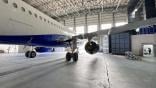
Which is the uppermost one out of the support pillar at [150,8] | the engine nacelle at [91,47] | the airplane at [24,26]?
the support pillar at [150,8]

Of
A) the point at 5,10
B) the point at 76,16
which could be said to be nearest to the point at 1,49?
the point at 76,16

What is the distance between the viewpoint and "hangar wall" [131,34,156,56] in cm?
1751

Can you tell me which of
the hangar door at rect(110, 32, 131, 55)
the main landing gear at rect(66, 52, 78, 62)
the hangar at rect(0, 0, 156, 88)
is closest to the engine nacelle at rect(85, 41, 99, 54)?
the hangar at rect(0, 0, 156, 88)

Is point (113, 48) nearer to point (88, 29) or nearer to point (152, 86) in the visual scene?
point (88, 29)

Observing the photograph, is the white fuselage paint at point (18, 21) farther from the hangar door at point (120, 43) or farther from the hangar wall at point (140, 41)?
the hangar door at point (120, 43)

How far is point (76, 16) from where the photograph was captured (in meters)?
33.8

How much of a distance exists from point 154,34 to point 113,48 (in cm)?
727

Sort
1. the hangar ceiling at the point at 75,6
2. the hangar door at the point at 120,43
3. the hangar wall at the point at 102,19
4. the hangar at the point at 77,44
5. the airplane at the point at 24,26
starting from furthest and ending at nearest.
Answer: the hangar wall at the point at 102,19, the hangar ceiling at the point at 75,6, the hangar door at the point at 120,43, the airplane at the point at 24,26, the hangar at the point at 77,44

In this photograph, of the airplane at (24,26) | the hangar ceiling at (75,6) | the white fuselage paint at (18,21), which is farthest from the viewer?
the hangar ceiling at (75,6)

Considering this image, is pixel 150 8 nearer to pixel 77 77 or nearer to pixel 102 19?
pixel 77 77

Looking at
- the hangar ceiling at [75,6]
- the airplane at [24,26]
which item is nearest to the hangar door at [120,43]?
the hangar ceiling at [75,6]

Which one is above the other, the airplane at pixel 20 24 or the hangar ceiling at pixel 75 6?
the hangar ceiling at pixel 75 6

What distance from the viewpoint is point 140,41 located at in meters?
18.6

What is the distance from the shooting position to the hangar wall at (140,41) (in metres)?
17.5
